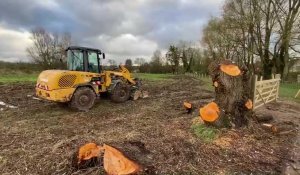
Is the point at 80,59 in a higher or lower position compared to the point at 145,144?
higher

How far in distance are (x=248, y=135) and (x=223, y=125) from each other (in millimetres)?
549

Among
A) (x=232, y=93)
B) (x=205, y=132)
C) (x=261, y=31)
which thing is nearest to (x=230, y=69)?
(x=232, y=93)

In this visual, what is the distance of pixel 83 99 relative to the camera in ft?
33.0

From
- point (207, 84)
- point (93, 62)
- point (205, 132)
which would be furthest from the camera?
point (207, 84)

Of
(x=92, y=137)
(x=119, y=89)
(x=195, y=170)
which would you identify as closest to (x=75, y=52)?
(x=119, y=89)

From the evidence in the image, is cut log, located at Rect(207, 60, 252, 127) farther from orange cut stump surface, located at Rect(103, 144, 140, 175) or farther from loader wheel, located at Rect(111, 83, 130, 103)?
loader wheel, located at Rect(111, 83, 130, 103)

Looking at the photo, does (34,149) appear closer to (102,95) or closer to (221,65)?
(221,65)

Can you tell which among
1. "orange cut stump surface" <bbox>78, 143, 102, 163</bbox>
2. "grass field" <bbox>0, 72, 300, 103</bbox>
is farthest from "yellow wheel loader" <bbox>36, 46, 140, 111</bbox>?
"grass field" <bbox>0, 72, 300, 103</bbox>

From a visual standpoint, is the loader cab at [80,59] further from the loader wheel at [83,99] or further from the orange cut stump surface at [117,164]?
the orange cut stump surface at [117,164]

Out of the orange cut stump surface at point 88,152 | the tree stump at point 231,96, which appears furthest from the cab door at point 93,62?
the orange cut stump surface at point 88,152

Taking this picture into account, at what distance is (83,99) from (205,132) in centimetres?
507

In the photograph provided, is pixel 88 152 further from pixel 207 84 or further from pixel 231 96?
pixel 207 84

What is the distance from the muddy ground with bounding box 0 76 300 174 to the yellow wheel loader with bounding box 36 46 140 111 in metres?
0.86

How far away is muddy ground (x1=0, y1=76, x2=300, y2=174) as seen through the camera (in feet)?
16.0
